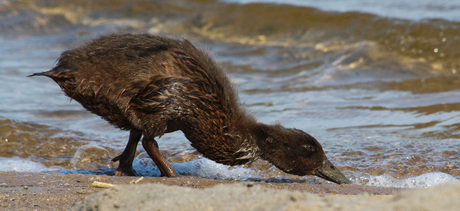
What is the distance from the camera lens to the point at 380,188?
17.9 ft

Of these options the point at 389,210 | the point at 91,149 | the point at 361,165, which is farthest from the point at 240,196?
the point at 91,149

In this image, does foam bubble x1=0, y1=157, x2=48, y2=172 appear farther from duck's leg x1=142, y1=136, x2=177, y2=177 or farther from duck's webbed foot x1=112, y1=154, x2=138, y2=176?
duck's leg x1=142, y1=136, x2=177, y2=177

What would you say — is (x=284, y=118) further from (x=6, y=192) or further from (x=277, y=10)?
(x=277, y=10)

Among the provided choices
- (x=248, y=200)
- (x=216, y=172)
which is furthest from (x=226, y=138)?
(x=248, y=200)

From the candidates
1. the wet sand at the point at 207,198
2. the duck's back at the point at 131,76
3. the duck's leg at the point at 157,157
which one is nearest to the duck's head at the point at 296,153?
the duck's back at the point at 131,76

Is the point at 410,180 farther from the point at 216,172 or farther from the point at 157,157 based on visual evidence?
the point at 157,157

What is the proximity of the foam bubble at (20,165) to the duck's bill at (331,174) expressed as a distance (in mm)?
3227

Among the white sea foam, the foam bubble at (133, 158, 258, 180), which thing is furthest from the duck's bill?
the foam bubble at (133, 158, 258, 180)

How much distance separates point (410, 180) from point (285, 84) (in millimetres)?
5511

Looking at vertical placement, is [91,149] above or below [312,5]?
below

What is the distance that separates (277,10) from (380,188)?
10.6 metres

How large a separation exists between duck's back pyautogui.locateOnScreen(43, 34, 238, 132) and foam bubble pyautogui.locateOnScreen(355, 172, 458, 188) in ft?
5.47

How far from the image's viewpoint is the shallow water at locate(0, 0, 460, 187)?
269 inches

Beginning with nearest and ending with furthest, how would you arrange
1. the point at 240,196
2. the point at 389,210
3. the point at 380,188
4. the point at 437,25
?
the point at 389,210
the point at 240,196
the point at 380,188
the point at 437,25
